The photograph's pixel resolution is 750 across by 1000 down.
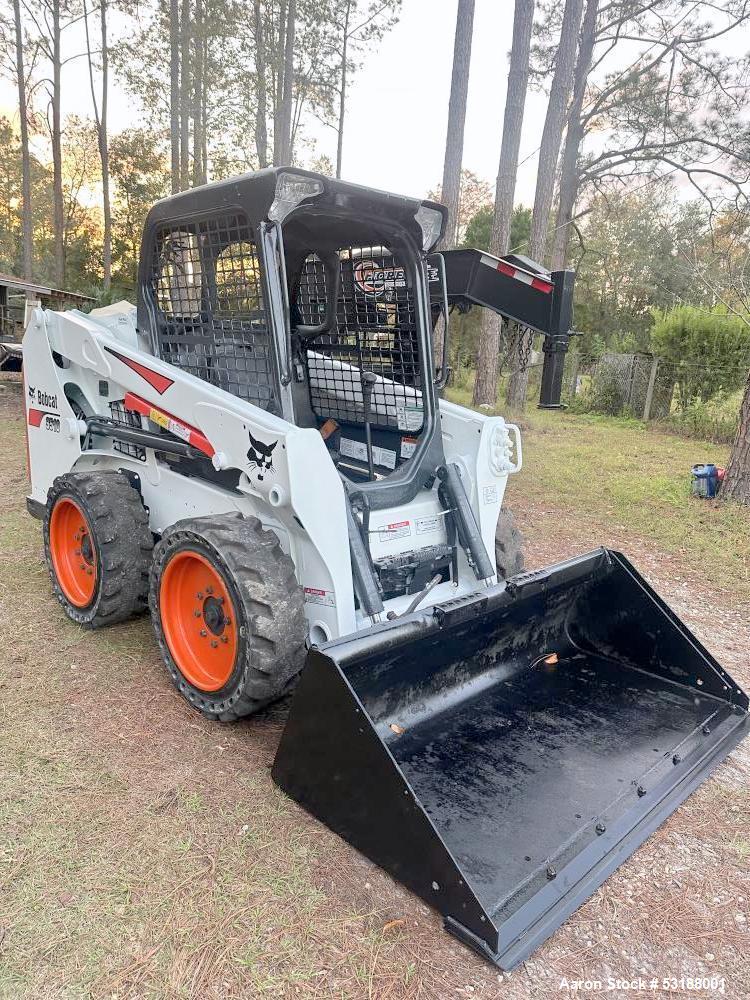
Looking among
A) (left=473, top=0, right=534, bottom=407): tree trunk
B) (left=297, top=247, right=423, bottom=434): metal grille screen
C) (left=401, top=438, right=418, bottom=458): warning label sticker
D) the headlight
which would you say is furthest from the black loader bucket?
(left=473, top=0, right=534, bottom=407): tree trunk

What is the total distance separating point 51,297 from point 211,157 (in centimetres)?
1035

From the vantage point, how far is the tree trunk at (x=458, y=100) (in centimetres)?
1042

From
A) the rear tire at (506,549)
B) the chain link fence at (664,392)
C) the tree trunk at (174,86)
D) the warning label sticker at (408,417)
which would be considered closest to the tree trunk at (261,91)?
the tree trunk at (174,86)

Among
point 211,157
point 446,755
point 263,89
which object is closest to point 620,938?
point 446,755

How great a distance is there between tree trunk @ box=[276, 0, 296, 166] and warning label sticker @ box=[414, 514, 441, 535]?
42.7ft

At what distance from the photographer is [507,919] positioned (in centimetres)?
183

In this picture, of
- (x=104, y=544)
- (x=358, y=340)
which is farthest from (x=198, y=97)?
(x=104, y=544)

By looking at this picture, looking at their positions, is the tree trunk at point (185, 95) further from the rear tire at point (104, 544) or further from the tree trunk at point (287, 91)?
the rear tire at point (104, 544)

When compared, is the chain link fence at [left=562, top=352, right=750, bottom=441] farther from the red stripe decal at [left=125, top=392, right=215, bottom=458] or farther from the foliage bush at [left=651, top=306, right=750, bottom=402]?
the red stripe decal at [left=125, top=392, right=215, bottom=458]

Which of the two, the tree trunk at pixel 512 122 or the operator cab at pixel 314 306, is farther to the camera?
the tree trunk at pixel 512 122

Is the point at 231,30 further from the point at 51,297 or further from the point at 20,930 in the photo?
the point at 20,930

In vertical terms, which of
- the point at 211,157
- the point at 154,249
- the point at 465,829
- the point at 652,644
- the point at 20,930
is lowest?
the point at 20,930

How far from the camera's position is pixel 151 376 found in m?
3.14

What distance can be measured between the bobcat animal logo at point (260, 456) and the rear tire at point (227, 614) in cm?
23
